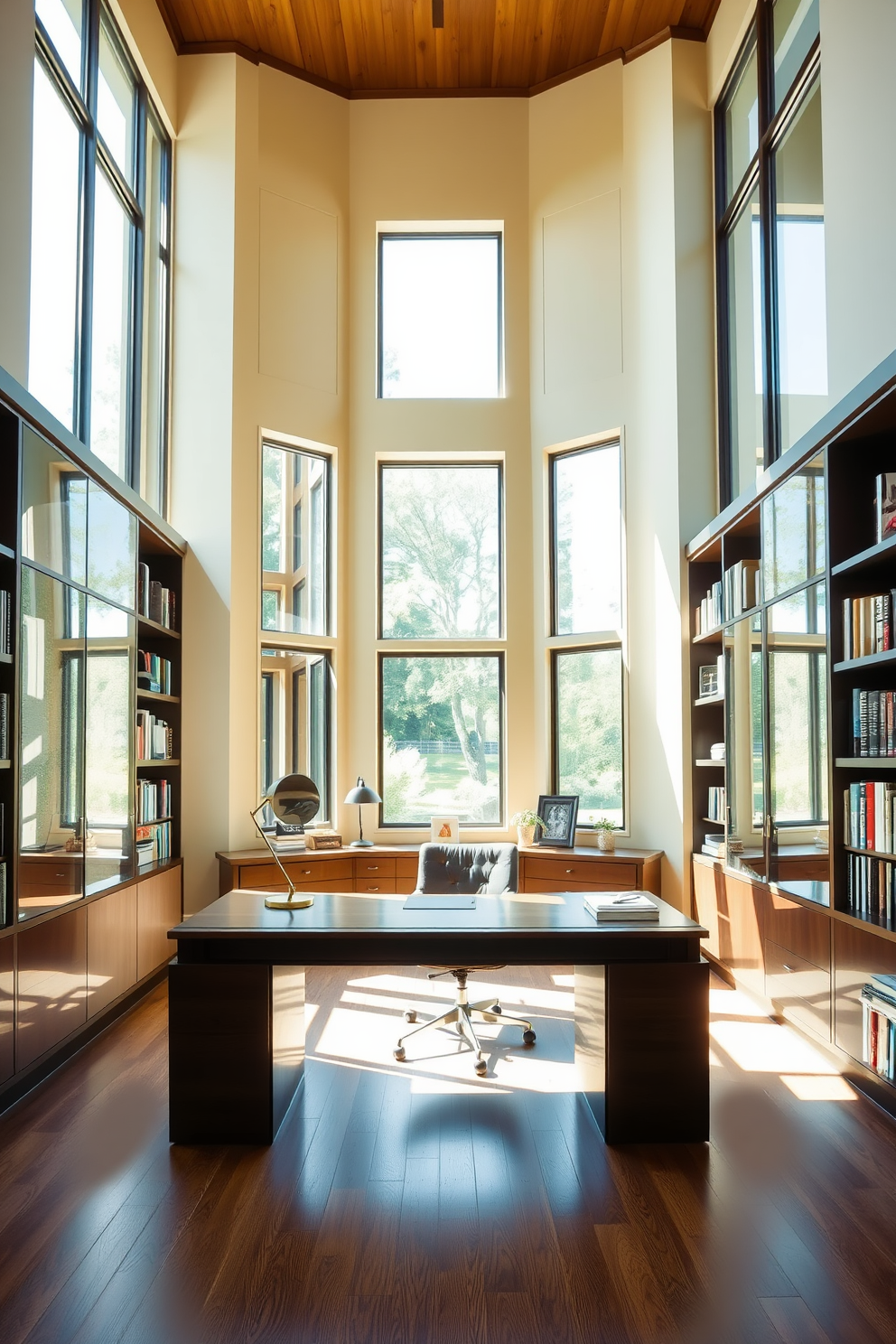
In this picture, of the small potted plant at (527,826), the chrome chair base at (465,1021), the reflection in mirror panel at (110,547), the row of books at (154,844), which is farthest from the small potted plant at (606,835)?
the reflection in mirror panel at (110,547)

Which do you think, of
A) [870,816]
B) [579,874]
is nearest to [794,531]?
[870,816]

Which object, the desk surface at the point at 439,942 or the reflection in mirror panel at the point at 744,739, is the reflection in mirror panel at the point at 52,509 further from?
the reflection in mirror panel at the point at 744,739

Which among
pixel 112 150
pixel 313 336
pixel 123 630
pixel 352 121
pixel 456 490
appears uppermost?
pixel 352 121

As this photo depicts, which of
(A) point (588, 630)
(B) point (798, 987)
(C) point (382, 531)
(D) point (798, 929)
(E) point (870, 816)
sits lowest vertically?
(B) point (798, 987)

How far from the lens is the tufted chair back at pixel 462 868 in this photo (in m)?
5.02

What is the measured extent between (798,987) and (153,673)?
4194 mm

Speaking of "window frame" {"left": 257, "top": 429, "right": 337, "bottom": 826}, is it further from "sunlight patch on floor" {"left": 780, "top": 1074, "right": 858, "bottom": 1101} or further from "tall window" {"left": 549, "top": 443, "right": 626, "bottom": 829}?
"sunlight patch on floor" {"left": 780, "top": 1074, "right": 858, "bottom": 1101}

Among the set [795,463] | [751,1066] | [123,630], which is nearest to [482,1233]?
[751,1066]

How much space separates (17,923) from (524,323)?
6029 mm

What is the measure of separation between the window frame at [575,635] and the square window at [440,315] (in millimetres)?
908

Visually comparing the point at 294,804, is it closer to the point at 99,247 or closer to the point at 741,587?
the point at 741,587

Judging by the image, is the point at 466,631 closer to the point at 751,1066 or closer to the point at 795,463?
the point at 795,463

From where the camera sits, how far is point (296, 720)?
7.37m

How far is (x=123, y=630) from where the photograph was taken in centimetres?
531
